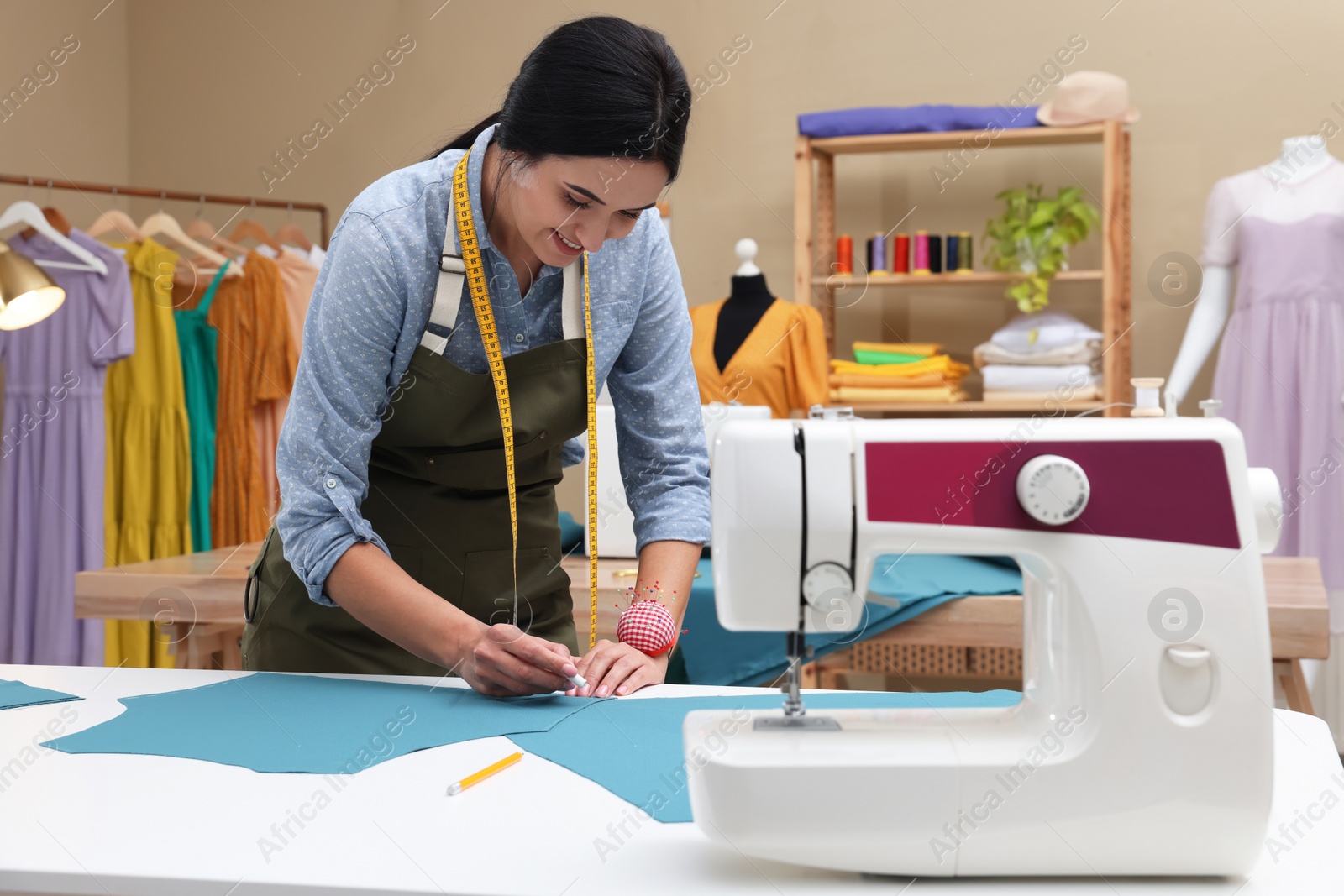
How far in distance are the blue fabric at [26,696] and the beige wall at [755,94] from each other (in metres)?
3.29

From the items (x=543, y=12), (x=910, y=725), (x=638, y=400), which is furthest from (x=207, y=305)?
(x=910, y=725)

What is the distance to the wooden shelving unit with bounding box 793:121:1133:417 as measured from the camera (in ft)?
11.8

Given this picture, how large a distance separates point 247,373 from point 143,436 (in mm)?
375

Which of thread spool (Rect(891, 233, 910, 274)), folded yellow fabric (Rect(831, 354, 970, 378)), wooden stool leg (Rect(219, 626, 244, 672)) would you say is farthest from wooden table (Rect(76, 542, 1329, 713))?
thread spool (Rect(891, 233, 910, 274))

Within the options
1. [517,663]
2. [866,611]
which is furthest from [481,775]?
[866,611]

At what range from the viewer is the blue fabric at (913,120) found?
362cm

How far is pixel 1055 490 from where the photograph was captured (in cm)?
86

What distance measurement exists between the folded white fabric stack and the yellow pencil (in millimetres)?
2881

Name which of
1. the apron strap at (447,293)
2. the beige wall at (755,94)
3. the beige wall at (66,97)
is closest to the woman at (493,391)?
the apron strap at (447,293)

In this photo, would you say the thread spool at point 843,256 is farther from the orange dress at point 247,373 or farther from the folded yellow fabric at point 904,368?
the orange dress at point 247,373

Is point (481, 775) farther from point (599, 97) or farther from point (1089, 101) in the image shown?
point (1089, 101)

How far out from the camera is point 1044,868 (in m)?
0.81

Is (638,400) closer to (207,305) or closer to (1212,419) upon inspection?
(1212,419)

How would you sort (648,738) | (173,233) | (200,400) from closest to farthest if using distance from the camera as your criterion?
1. (648,738)
2. (200,400)
3. (173,233)
